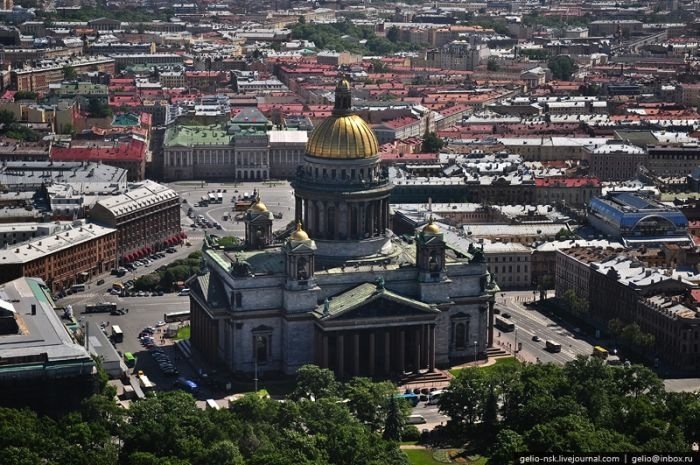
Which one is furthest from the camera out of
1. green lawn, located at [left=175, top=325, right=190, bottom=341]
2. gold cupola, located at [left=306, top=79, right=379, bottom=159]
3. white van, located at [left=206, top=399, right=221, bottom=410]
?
green lawn, located at [left=175, top=325, right=190, bottom=341]

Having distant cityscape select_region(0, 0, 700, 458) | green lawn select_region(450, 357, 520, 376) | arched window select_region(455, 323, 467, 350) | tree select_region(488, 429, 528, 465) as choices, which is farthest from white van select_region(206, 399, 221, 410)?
arched window select_region(455, 323, 467, 350)

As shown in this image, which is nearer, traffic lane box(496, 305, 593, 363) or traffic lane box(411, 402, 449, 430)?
traffic lane box(411, 402, 449, 430)

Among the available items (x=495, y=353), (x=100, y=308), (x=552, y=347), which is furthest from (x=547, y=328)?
(x=100, y=308)

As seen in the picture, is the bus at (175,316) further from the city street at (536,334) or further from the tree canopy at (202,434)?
the tree canopy at (202,434)

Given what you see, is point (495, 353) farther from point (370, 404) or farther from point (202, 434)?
point (202, 434)

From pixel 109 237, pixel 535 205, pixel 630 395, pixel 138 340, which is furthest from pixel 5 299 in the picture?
pixel 535 205

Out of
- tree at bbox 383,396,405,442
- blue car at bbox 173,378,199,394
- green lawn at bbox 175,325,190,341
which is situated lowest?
green lawn at bbox 175,325,190,341

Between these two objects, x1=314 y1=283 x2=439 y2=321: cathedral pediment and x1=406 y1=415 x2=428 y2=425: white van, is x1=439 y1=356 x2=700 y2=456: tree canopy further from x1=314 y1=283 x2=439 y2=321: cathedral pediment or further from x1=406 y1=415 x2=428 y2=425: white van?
x1=314 y1=283 x2=439 y2=321: cathedral pediment

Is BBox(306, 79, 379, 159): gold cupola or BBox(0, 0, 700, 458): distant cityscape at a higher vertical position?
BBox(306, 79, 379, 159): gold cupola
